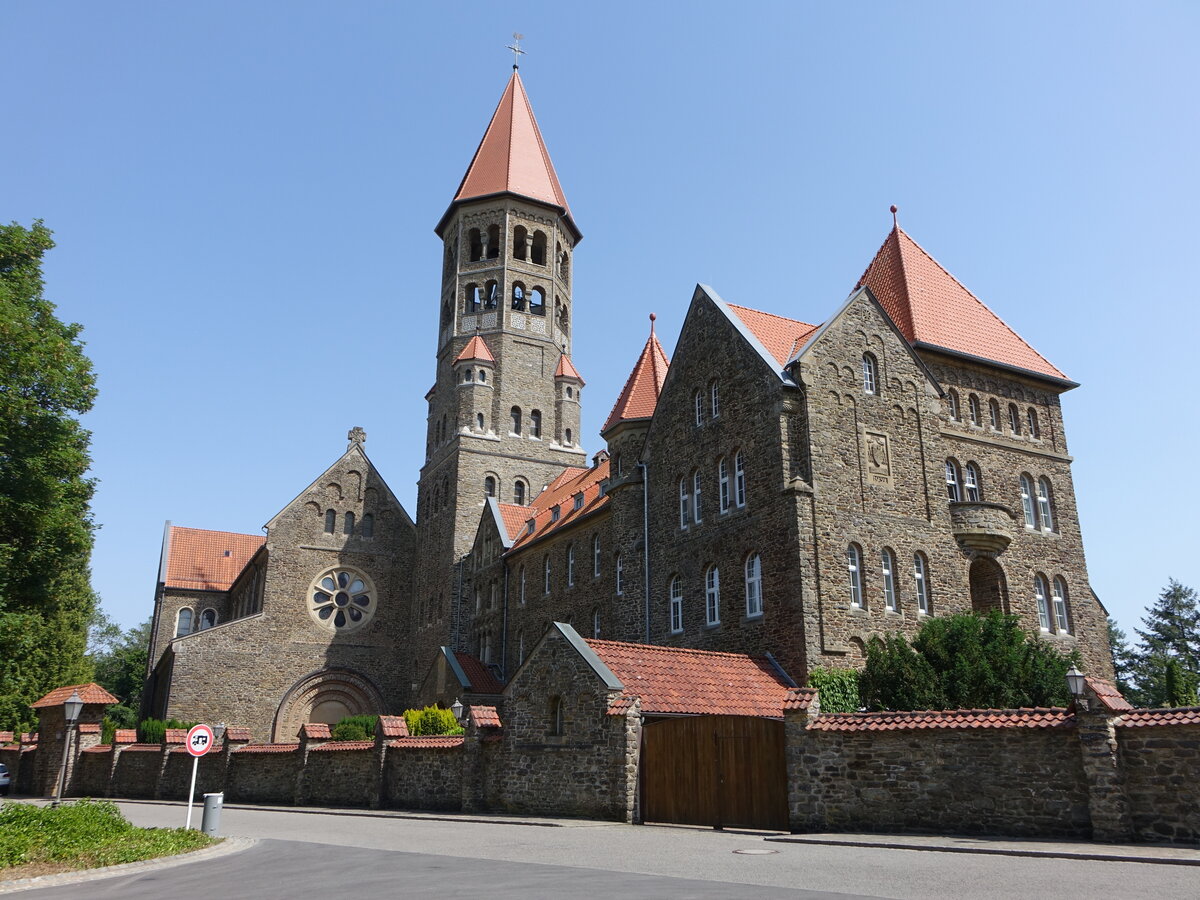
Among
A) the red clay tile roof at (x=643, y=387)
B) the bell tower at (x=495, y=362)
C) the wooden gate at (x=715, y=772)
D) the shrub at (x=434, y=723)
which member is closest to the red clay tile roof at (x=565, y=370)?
the bell tower at (x=495, y=362)

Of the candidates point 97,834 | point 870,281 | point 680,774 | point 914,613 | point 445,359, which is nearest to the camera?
point 97,834

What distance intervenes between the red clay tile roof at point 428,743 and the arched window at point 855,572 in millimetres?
9966

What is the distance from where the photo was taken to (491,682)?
3706 centimetres

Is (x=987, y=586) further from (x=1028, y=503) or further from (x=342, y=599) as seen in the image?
(x=342, y=599)

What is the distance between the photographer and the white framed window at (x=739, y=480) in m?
25.3

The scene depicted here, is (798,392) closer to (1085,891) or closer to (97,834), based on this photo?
(1085,891)

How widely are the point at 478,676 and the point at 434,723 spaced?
27.5 ft

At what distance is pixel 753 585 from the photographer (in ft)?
79.3

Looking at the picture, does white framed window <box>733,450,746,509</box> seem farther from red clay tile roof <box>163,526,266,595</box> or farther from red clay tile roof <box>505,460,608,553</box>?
red clay tile roof <box>163,526,266,595</box>

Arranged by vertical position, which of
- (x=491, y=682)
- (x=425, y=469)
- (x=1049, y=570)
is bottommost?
(x=491, y=682)

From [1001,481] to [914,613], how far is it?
20.4 feet

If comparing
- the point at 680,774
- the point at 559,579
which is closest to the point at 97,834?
the point at 680,774

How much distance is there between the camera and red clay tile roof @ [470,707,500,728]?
72.0ft

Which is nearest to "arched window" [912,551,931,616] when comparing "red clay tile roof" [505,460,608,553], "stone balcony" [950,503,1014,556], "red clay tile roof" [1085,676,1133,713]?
"stone balcony" [950,503,1014,556]
